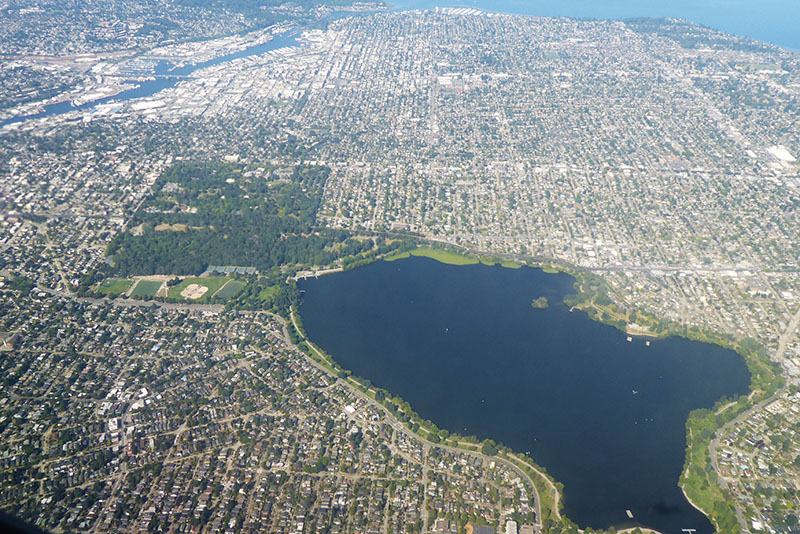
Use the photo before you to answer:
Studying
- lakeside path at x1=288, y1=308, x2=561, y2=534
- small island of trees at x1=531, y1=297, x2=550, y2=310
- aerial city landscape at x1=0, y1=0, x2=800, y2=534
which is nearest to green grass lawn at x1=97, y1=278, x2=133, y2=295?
aerial city landscape at x1=0, y1=0, x2=800, y2=534

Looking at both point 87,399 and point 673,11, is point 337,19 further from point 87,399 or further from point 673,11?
point 87,399

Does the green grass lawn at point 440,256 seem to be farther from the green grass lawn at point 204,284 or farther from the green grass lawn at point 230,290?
the green grass lawn at point 204,284

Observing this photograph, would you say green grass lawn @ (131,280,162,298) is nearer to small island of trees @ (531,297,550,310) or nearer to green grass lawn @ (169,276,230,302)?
green grass lawn @ (169,276,230,302)

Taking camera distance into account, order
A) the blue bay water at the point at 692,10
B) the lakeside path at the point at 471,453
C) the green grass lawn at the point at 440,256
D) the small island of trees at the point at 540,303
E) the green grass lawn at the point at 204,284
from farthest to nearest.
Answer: the blue bay water at the point at 692,10 < the green grass lawn at the point at 440,256 < the green grass lawn at the point at 204,284 < the small island of trees at the point at 540,303 < the lakeside path at the point at 471,453

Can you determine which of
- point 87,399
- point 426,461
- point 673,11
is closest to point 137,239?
point 87,399

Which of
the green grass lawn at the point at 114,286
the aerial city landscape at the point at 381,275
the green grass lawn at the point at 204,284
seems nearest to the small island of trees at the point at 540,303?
the aerial city landscape at the point at 381,275

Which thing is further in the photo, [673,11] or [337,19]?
[673,11]
